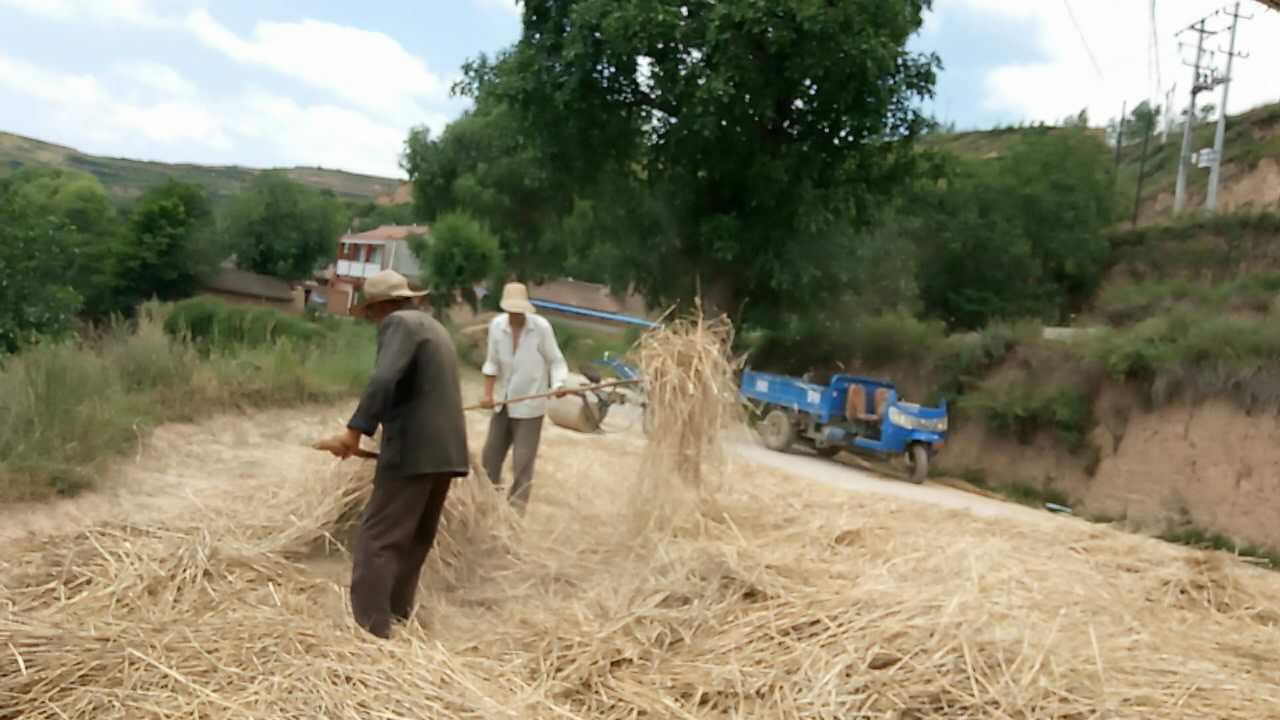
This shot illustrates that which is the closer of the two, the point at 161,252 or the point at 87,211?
the point at 161,252

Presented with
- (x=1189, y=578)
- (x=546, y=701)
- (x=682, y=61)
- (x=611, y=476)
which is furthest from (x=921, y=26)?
(x=546, y=701)

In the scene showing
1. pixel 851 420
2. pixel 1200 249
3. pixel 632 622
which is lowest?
pixel 632 622

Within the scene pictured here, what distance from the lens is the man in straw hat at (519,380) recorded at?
5.55 m

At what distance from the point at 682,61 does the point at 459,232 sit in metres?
13.2

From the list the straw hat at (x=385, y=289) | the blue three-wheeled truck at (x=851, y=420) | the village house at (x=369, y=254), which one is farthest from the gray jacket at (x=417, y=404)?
the village house at (x=369, y=254)

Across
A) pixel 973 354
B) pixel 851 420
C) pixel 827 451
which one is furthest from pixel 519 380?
pixel 973 354

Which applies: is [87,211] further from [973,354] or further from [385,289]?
[385,289]

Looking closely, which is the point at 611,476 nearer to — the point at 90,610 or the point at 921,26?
the point at 90,610

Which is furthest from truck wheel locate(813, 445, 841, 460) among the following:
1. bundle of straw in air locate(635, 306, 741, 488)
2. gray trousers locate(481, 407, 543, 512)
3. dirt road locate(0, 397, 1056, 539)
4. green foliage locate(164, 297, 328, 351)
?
bundle of straw in air locate(635, 306, 741, 488)

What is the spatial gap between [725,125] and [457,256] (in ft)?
41.8

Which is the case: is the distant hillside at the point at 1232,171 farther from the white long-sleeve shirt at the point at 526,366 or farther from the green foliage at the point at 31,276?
the white long-sleeve shirt at the point at 526,366

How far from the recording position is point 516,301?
554 centimetres

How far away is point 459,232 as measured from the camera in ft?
81.9

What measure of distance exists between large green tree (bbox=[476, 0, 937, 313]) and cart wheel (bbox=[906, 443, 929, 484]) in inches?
136
